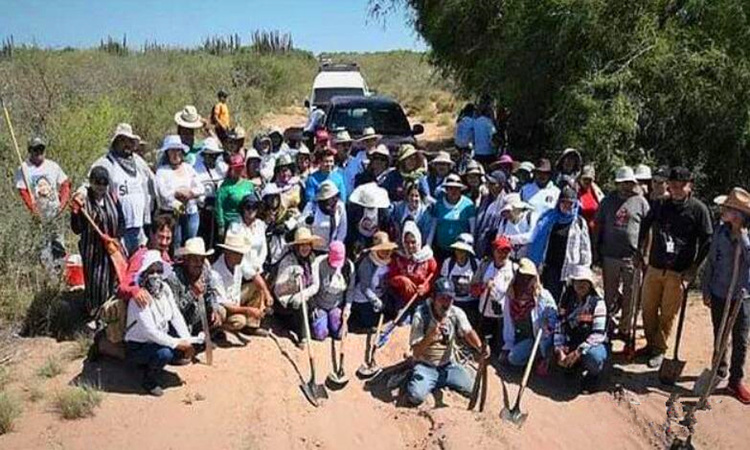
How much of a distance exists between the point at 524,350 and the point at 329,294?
2.03 meters

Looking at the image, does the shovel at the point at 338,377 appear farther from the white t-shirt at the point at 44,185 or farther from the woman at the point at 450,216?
the white t-shirt at the point at 44,185

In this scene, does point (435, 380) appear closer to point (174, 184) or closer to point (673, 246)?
point (673, 246)

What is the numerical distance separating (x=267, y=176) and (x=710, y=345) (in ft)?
17.6

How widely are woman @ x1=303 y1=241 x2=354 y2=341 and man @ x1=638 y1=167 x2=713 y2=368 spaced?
297 centimetres

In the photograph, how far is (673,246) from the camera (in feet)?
22.5

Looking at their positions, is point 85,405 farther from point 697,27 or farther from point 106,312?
point 697,27

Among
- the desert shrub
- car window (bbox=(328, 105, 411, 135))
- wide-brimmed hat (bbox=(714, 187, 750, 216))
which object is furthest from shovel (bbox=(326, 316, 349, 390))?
car window (bbox=(328, 105, 411, 135))

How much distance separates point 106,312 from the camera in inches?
253

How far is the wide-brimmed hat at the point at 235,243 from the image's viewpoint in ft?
23.6

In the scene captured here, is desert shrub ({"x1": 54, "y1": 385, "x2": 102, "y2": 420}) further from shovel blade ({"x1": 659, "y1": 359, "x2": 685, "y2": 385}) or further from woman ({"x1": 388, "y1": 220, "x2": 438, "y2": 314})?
shovel blade ({"x1": 659, "y1": 359, "x2": 685, "y2": 385})

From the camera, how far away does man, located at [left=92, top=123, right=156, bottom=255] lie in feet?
23.2

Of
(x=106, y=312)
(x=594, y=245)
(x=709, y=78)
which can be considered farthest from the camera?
(x=709, y=78)

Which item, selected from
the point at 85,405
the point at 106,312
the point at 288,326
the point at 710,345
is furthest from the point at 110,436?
the point at 710,345

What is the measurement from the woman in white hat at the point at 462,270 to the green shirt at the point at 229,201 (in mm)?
2229
